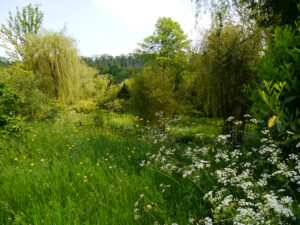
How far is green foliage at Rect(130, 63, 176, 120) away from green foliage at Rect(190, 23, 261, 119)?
7.06ft

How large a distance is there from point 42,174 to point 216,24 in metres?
5.65

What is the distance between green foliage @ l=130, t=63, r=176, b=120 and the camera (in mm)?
7500

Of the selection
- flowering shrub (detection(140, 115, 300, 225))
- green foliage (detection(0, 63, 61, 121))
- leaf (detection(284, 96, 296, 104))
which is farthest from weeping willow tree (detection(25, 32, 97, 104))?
leaf (detection(284, 96, 296, 104))

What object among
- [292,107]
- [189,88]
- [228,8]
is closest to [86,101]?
[189,88]

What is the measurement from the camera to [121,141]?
4707 mm

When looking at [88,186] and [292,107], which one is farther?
[88,186]

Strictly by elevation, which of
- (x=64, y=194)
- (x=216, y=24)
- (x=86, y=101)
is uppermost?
(x=216, y=24)

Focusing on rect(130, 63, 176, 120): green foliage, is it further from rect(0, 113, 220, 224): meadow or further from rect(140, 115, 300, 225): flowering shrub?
rect(140, 115, 300, 225): flowering shrub

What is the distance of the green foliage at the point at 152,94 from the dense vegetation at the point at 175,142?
4cm

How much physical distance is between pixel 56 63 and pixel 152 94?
7.65 meters

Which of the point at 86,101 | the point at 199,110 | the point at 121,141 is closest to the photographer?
the point at 121,141

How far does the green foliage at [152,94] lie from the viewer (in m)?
7.50

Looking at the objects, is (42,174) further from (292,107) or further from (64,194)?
(292,107)

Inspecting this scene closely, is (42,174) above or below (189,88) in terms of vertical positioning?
below
